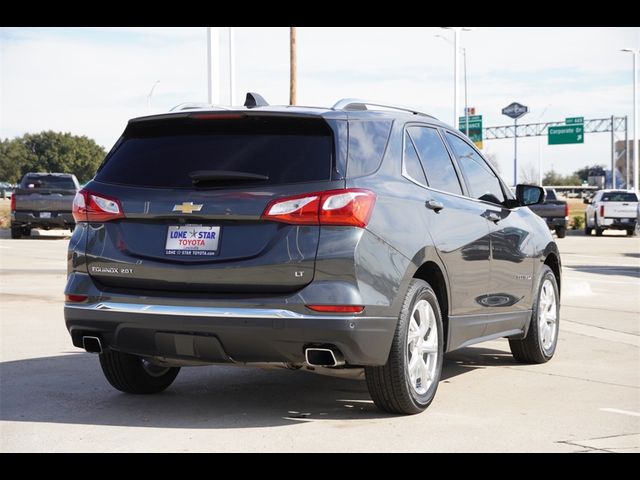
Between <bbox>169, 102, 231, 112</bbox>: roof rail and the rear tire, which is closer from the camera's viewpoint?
<bbox>169, 102, 231, 112</bbox>: roof rail

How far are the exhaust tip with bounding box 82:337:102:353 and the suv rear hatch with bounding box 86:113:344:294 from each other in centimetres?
33

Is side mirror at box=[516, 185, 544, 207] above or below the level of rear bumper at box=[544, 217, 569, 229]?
above

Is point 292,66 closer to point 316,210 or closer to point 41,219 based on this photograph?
point 41,219

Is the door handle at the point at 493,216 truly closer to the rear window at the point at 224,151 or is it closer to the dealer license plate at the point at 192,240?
the rear window at the point at 224,151

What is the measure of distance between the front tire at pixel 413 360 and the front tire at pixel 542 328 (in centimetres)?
199

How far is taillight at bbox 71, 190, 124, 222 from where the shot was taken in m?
6.36

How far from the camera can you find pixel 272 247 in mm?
5922

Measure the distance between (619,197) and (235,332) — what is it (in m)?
34.8

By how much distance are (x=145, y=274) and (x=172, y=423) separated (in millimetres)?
877

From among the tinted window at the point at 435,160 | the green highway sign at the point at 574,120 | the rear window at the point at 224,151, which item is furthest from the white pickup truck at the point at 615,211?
the green highway sign at the point at 574,120

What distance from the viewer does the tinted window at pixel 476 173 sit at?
306 inches

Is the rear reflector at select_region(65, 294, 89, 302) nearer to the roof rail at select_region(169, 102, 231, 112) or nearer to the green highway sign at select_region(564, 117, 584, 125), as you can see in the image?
the roof rail at select_region(169, 102, 231, 112)

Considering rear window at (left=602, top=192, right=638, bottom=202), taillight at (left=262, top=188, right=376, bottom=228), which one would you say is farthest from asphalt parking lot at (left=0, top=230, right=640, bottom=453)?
rear window at (left=602, top=192, right=638, bottom=202)
